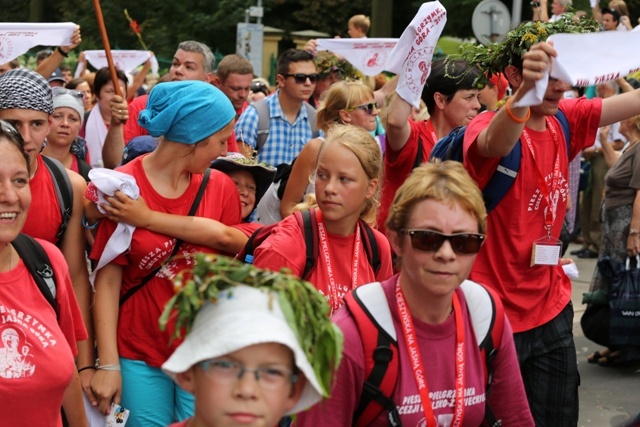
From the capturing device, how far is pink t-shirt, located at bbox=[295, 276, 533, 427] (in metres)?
3.35

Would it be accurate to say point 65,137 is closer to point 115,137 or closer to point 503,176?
point 115,137

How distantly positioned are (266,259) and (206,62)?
5163mm

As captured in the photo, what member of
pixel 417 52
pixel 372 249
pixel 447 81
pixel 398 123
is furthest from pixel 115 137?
pixel 372 249

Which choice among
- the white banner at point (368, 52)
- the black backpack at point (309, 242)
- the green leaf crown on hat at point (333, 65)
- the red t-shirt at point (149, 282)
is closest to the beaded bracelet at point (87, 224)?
the red t-shirt at point (149, 282)

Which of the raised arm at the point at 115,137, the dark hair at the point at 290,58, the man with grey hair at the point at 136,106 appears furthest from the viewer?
the dark hair at the point at 290,58

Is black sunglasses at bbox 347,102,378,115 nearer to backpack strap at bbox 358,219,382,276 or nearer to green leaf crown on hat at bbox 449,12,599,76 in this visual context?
green leaf crown on hat at bbox 449,12,599,76

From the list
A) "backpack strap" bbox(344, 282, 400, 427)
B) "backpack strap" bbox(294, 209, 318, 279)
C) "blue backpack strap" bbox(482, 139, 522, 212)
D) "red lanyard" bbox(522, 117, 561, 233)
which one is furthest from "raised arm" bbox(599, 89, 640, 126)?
"backpack strap" bbox(344, 282, 400, 427)

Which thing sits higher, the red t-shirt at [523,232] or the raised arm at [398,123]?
the raised arm at [398,123]

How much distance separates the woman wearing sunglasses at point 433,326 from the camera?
3.40 m

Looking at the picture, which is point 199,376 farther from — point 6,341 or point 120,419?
point 120,419

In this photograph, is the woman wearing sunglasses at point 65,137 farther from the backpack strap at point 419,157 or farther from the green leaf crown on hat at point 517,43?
the green leaf crown on hat at point 517,43

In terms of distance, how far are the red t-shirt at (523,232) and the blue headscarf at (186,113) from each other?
115 cm

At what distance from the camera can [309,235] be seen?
443cm

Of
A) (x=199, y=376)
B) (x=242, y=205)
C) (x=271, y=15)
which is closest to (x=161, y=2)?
(x=271, y=15)
